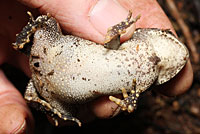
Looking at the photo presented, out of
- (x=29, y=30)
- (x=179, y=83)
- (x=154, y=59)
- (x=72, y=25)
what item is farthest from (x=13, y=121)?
(x=179, y=83)

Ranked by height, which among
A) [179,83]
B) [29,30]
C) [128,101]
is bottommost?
[179,83]

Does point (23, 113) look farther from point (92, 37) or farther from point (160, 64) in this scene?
point (160, 64)

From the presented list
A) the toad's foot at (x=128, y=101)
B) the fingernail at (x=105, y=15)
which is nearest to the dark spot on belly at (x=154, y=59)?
the toad's foot at (x=128, y=101)

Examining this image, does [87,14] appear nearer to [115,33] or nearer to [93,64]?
[115,33]

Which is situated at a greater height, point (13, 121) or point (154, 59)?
point (154, 59)

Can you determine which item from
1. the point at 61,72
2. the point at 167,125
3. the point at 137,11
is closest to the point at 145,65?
the point at 61,72

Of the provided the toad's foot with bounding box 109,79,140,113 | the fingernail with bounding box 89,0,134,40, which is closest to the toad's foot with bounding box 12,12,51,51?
the fingernail with bounding box 89,0,134,40

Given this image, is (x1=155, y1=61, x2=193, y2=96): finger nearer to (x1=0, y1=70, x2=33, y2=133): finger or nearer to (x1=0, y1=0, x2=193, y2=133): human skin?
(x1=0, y1=0, x2=193, y2=133): human skin
